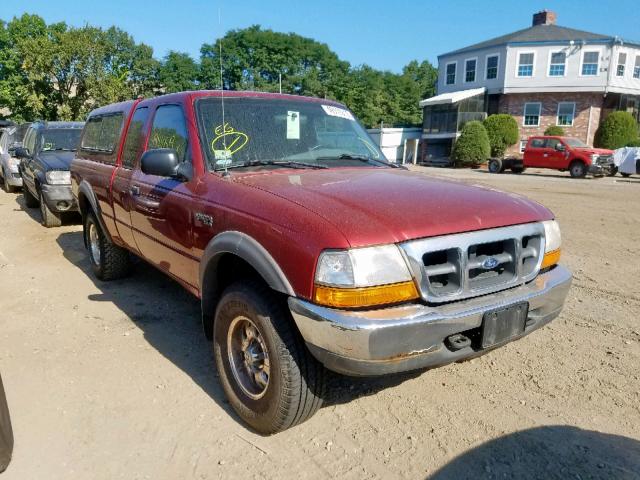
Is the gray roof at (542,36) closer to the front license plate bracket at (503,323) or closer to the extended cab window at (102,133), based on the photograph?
the extended cab window at (102,133)

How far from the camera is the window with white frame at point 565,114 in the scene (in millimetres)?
33000

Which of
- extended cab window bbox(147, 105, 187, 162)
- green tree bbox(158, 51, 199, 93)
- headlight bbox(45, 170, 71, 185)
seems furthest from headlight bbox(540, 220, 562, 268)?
green tree bbox(158, 51, 199, 93)

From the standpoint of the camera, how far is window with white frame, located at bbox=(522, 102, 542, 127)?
3370 cm

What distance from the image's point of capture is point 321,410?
3078mm

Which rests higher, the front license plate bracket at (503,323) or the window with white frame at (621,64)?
the window with white frame at (621,64)

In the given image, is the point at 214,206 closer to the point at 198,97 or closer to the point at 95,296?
the point at 198,97

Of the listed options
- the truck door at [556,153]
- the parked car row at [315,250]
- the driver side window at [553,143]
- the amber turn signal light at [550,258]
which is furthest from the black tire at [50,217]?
the driver side window at [553,143]

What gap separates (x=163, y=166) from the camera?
3.20 meters

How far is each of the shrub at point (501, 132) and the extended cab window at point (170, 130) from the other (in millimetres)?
31282

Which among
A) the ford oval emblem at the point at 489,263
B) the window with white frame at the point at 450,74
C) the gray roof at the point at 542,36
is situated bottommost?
the ford oval emblem at the point at 489,263

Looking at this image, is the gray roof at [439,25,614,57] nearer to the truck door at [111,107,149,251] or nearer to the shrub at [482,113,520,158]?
the shrub at [482,113,520,158]

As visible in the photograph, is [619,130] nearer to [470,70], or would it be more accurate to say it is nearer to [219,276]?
[470,70]

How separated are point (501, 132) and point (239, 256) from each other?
107 feet

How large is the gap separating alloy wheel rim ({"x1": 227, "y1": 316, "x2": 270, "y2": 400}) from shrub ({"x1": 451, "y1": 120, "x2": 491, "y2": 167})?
96.7ft
